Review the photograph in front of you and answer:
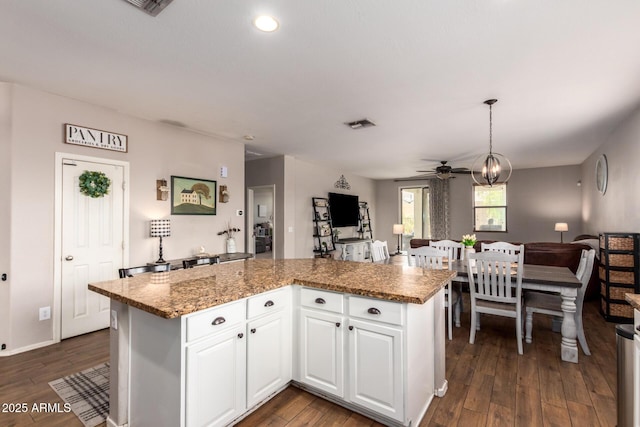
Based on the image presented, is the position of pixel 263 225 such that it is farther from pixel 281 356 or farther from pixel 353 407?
pixel 353 407

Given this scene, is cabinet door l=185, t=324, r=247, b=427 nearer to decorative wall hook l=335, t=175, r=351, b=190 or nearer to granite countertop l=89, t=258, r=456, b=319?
granite countertop l=89, t=258, r=456, b=319

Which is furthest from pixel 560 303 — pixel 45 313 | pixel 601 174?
pixel 45 313

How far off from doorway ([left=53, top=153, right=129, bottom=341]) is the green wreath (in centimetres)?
5

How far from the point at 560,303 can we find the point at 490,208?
6156mm

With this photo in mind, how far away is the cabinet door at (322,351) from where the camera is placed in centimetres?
210

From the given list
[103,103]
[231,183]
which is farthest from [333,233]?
[103,103]

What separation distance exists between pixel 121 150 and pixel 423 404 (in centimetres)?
416

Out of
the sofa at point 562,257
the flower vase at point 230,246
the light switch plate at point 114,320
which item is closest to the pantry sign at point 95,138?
the flower vase at point 230,246

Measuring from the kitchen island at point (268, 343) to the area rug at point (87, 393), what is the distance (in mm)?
330

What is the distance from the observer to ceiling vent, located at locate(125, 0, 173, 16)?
1876mm

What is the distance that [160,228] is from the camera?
13.3 ft

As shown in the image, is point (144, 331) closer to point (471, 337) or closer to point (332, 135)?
point (471, 337)

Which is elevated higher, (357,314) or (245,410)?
(357,314)

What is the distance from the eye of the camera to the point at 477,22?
6.78 ft
